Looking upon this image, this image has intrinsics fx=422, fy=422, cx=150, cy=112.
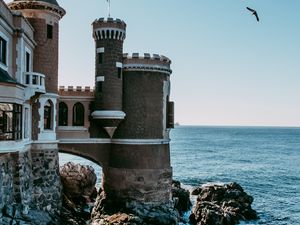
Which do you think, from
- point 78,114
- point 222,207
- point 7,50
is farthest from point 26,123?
point 222,207

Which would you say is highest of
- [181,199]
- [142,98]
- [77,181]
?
[142,98]

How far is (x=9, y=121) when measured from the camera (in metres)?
19.1

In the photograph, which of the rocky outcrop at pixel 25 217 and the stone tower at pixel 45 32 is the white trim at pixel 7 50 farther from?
the rocky outcrop at pixel 25 217

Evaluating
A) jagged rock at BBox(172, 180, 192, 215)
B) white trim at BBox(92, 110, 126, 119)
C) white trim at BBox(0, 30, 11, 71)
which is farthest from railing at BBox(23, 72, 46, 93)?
jagged rock at BBox(172, 180, 192, 215)

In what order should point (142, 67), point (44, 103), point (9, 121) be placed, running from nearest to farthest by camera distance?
point (9, 121)
point (44, 103)
point (142, 67)

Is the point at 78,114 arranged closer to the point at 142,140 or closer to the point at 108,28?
the point at 142,140

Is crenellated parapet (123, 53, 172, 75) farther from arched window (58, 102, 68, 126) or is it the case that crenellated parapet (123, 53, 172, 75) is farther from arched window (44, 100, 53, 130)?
arched window (44, 100, 53, 130)

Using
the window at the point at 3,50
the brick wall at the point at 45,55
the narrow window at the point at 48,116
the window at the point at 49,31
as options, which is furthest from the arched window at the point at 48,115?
the window at the point at 3,50

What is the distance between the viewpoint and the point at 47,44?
2567cm

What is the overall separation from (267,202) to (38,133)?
100 ft

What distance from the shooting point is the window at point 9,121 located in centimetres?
1853

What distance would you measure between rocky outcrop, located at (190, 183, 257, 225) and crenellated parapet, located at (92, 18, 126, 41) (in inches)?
621

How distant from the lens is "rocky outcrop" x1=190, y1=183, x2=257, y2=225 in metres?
33.8

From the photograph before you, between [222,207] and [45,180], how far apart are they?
1932 centimetres
